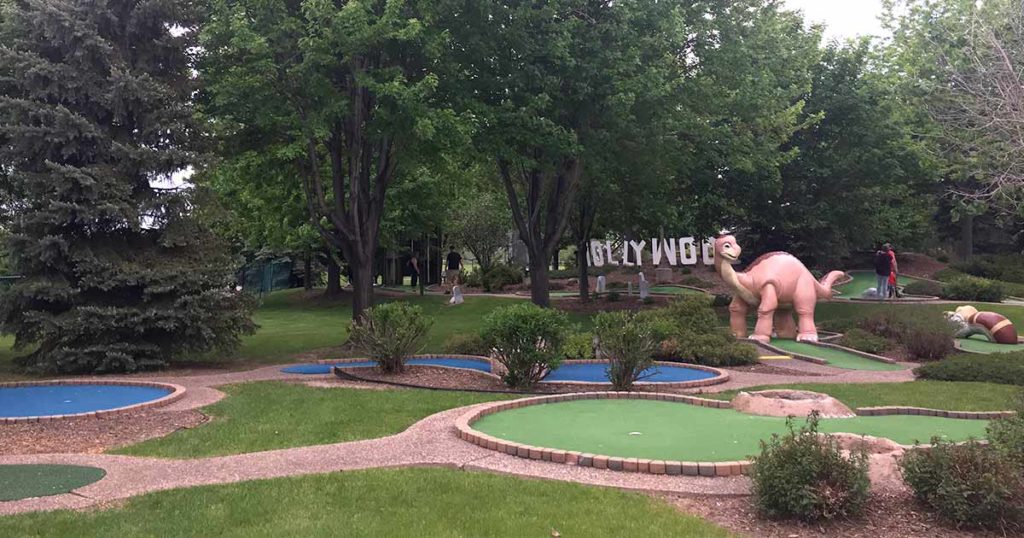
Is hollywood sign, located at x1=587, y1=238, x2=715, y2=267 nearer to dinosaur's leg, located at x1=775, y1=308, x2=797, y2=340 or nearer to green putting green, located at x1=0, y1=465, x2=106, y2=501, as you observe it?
dinosaur's leg, located at x1=775, y1=308, x2=797, y2=340

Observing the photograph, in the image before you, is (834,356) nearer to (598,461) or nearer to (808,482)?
(598,461)

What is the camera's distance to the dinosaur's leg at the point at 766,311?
17500 mm

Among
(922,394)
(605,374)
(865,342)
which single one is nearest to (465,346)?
(605,374)

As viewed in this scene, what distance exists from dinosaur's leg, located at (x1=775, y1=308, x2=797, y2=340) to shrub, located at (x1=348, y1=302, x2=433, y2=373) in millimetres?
8992

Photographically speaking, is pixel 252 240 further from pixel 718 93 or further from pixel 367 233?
pixel 718 93

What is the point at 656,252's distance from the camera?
3675 cm

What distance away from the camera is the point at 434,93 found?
1652 cm

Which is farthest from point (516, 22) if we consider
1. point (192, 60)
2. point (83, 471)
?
point (83, 471)

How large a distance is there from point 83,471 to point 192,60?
455 inches

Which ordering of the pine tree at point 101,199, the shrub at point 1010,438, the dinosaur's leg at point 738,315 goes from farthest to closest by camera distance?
the dinosaur's leg at point 738,315
the pine tree at point 101,199
the shrub at point 1010,438

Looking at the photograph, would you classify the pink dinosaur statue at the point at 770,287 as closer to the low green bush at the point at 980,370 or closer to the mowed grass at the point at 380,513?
the low green bush at the point at 980,370

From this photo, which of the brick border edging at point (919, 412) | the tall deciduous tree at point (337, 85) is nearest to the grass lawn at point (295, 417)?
the brick border edging at point (919, 412)

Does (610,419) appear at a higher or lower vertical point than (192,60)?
lower

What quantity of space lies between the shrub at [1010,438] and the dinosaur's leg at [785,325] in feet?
40.1
